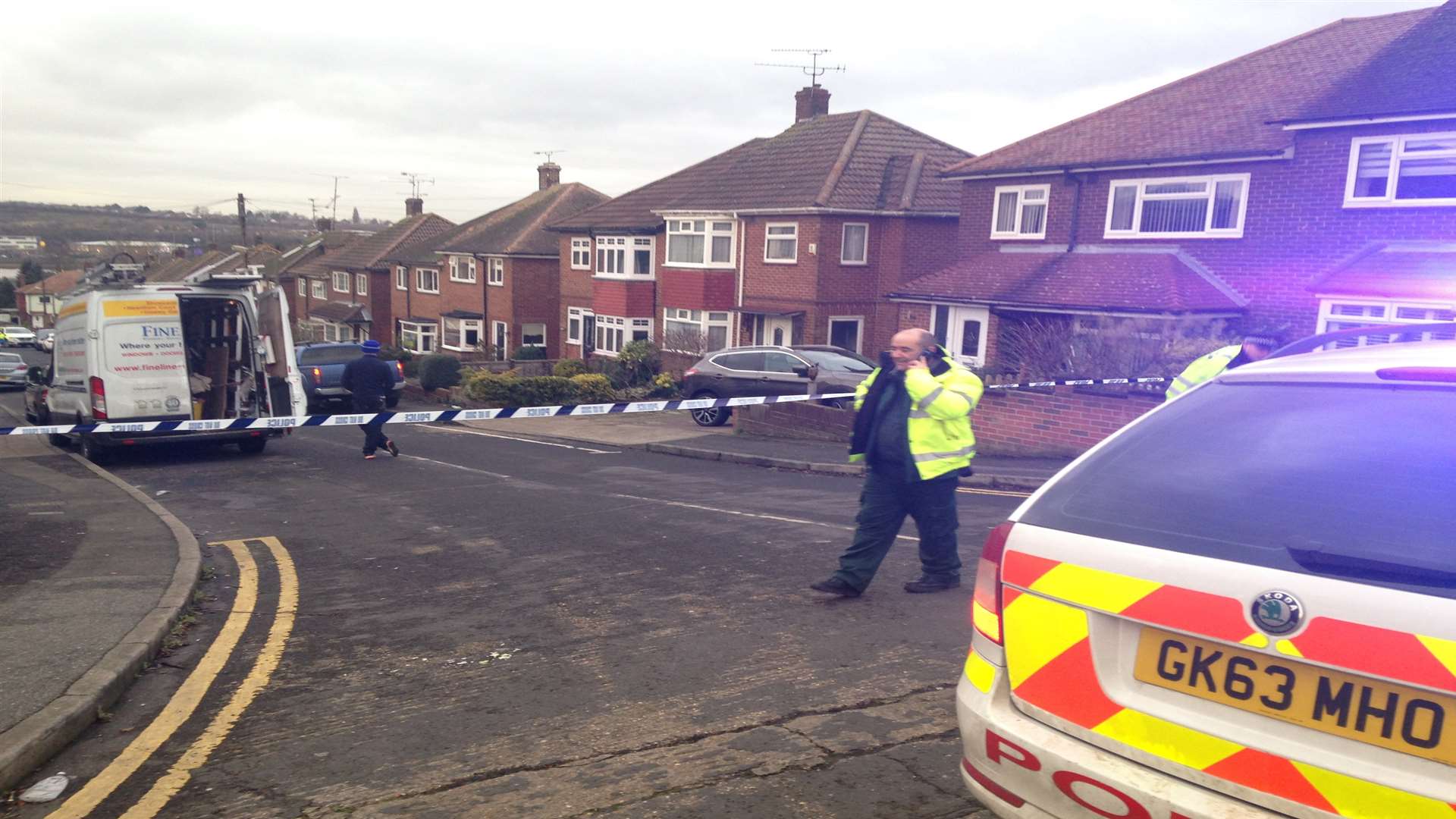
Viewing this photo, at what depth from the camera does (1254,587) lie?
2.30 metres

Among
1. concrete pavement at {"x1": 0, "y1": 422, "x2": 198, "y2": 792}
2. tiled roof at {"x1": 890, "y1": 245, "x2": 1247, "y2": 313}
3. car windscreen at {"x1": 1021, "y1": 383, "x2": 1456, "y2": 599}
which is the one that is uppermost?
tiled roof at {"x1": 890, "y1": 245, "x2": 1247, "y2": 313}

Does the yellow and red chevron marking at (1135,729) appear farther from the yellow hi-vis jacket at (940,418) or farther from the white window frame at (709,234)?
the white window frame at (709,234)

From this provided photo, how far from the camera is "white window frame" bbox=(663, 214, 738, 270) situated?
29875 mm

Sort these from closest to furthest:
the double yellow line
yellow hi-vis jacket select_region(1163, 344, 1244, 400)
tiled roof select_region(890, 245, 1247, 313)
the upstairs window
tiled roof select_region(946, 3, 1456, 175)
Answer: the double yellow line
yellow hi-vis jacket select_region(1163, 344, 1244, 400)
tiled roof select_region(946, 3, 1456, 175)
tiled roof select_region(890, 245, 1247, 313)
the upstairs window

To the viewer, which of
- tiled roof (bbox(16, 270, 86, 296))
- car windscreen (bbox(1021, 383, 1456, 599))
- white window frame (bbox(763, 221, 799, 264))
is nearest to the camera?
car windscreen (bbox(1021, 383, 1456, 599))

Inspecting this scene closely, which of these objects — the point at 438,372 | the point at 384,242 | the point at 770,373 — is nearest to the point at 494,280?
the point at 438,372

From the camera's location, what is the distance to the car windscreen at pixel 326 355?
24922mm

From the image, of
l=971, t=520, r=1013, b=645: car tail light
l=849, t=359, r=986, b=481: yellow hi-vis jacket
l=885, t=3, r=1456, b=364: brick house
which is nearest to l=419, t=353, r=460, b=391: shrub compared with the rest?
l=885, t=3, r=1456, b=364: brick house

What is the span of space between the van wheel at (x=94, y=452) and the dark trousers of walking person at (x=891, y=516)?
1161 centimetres

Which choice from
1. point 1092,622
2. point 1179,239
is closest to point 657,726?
point 1092,622

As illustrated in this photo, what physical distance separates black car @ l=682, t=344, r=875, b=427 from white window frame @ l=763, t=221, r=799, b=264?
8.62m

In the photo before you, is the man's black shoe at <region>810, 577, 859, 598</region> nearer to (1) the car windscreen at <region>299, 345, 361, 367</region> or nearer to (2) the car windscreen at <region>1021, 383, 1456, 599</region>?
(2) the car windscreen at <region>1021, 383, 1456, 599</region>

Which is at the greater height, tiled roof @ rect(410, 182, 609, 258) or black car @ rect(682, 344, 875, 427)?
tiled roof @ rect(410, 182, 609, 258)

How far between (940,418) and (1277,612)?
3476 millimetres
